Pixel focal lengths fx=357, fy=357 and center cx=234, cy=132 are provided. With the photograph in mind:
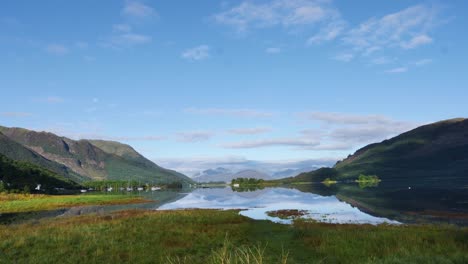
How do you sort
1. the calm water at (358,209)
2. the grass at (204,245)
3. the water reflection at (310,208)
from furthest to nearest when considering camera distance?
1. the water reflection at (310,208)
2. the calm water at (358,209)
3. the grass at (204,245)

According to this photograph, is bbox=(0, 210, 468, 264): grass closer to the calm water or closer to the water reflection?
the calm water

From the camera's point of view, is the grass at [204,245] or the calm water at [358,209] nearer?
the grass at [204,245]

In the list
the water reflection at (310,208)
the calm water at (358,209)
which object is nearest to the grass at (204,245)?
the calm water at (358,209)

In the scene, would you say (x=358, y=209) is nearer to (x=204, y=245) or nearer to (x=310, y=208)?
(x=310, y=208)

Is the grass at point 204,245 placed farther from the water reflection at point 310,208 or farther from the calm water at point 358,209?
the water reflection at point 310,208

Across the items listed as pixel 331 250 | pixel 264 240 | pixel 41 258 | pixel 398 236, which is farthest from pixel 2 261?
pixel 398 236

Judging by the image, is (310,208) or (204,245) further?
(310,208)

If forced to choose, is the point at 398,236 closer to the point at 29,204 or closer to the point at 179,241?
the point at 179,241

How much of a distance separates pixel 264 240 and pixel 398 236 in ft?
42.0

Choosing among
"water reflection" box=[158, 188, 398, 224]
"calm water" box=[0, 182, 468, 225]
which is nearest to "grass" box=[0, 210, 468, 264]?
"calm water" box=[0, 182, 468, 225]

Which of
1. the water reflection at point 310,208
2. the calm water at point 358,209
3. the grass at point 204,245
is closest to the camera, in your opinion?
the grass at point 204,245

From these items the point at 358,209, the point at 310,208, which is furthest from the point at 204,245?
the point at 310,208

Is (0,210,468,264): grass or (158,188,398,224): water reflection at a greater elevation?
(0,210,468,264): grass

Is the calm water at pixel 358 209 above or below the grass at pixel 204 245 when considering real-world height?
below
